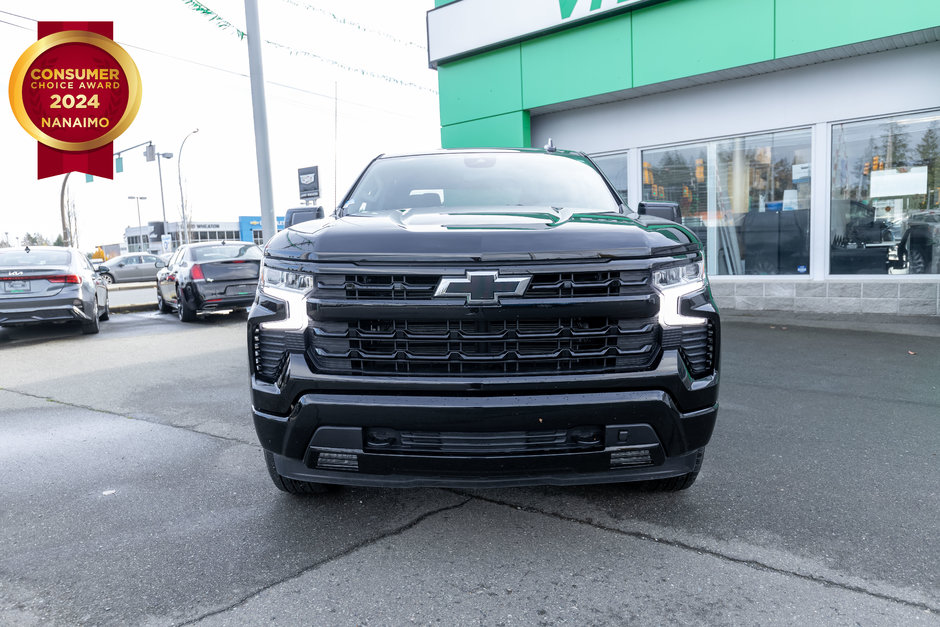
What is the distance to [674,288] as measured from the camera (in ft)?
8.78

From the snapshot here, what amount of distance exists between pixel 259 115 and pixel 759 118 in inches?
326

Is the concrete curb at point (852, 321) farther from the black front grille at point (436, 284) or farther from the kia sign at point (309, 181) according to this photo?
the kia sign at point (309, 181)

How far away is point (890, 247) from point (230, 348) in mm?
9095

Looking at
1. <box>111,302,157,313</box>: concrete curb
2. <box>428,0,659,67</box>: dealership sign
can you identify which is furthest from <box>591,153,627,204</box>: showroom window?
<box>111,302,157,313</box>: concrete curb

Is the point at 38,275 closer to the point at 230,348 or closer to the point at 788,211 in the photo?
the point at 230,348

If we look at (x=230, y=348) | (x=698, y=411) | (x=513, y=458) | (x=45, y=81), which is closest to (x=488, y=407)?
(x=513, y=458)

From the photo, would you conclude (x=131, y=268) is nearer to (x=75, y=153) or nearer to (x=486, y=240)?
(x=75, y=153)

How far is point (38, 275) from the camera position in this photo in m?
9.77

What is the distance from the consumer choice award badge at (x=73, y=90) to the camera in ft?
28.3

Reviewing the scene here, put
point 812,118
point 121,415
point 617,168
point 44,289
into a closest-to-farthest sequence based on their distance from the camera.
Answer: point 121,415 → point 812,118 → point 44,289 → point 617,168

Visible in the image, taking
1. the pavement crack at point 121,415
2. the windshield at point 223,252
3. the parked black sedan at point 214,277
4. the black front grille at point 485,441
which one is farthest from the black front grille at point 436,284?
the windshield at point 223,252

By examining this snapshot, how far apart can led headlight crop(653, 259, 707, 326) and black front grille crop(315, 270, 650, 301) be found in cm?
7

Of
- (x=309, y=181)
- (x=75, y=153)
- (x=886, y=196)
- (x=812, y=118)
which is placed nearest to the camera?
(x=886, y=196)

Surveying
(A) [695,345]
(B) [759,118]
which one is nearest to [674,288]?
(A) [695,345]
